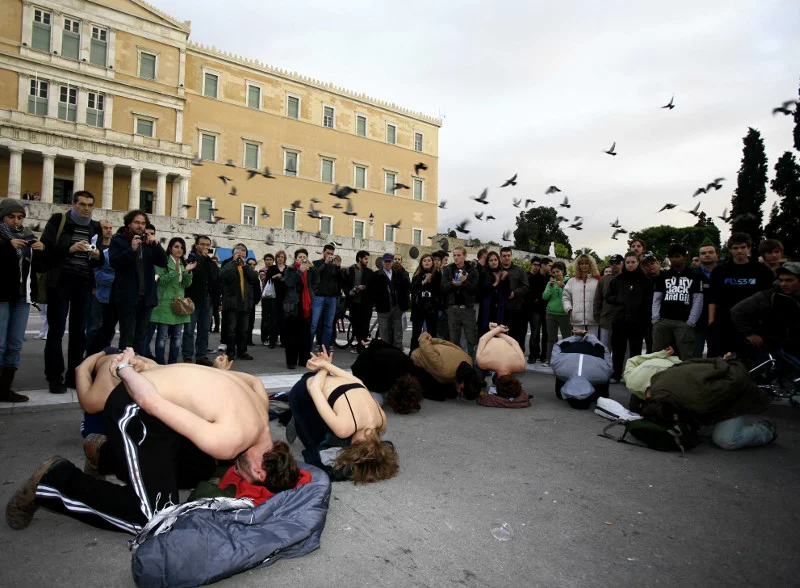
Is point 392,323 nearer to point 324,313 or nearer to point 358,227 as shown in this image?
point 324,313

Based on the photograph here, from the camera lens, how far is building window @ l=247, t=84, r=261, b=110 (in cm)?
4475

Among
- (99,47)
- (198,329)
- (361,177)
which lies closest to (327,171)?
(361,177)

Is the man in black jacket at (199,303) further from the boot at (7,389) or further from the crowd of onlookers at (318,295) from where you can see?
the boot at (7,389)

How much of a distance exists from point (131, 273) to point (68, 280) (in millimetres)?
699

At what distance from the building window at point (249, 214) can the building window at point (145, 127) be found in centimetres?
848

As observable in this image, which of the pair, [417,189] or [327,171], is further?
[417,189]

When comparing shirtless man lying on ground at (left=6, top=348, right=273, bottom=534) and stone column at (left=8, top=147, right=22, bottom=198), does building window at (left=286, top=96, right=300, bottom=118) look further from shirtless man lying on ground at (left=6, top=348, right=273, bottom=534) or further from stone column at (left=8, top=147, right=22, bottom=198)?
shirtless man lying on ground at (left=6, top=348, right=273, bottom=534)

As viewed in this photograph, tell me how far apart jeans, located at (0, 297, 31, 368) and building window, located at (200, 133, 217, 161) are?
130 ft

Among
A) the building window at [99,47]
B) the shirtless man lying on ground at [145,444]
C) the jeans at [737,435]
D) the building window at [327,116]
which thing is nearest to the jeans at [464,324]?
the jeans at [737,435]

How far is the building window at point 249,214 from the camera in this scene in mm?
44000

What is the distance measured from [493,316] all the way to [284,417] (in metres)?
5.73

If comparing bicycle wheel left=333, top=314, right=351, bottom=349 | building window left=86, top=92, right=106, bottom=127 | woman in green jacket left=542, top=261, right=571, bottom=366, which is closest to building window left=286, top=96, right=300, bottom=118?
building window left=86, top=92, right=106, bottom=127

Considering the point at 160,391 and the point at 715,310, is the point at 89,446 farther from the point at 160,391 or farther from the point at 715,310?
the point at 715,310

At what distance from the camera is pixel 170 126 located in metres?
40.9
